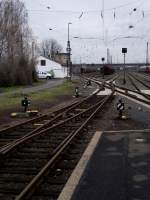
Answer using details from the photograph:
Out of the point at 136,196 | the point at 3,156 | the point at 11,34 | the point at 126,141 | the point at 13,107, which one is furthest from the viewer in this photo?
the point at 11,34

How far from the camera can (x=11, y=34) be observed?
249 feet

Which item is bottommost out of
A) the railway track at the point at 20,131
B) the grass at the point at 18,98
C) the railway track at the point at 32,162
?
the grass at the point at 18,98

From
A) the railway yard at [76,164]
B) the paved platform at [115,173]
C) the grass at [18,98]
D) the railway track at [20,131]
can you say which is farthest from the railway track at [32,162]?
the grass at [18,98]

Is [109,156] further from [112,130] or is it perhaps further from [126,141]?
[112,130]

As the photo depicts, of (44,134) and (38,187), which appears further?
(44,134)

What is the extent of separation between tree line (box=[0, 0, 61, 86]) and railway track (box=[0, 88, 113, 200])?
4500 centimetres

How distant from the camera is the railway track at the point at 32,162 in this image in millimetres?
8490

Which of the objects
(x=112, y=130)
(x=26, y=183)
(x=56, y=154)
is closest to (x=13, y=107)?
(x=112, y=130)

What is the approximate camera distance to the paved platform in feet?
26.8

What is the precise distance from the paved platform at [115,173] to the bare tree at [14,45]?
46.8 metres

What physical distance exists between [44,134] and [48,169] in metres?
5.77

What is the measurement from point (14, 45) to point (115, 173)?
A: 69.0m

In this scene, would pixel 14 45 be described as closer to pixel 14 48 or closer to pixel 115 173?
pixel 14 48

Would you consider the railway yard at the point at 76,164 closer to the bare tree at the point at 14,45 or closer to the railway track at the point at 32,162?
the railway track at the point at 32,162
